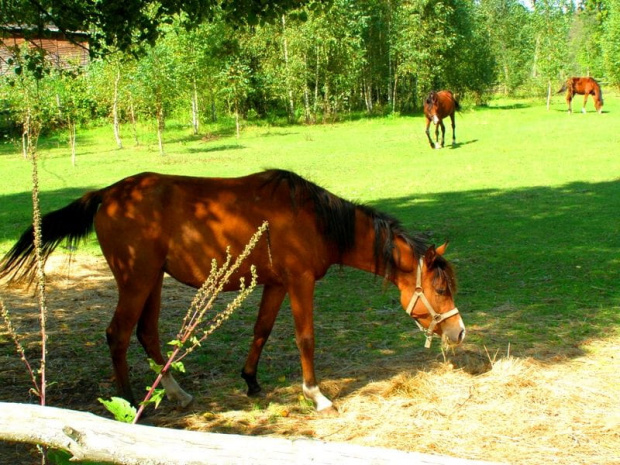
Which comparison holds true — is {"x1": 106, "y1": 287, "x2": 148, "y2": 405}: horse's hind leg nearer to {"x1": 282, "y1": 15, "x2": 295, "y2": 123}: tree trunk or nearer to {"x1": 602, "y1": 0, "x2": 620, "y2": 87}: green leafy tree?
{"x1": 282, "y1": 15, "x2": 295, "y2": 123}: tree trunk

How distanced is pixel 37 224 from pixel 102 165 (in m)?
20.3

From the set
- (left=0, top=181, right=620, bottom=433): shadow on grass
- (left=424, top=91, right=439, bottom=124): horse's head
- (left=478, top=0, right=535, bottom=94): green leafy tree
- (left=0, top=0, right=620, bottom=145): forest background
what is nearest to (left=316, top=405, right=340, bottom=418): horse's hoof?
(left=0, top=181, right=620, bottom=433): shadow on grass

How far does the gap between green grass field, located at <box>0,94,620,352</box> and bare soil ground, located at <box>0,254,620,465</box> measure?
892 mm

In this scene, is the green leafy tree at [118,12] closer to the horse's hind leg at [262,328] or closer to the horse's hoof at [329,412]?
the horse's hind leg at [262,328]

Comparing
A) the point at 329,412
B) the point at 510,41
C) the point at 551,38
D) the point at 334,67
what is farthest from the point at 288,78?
the point at 329,412

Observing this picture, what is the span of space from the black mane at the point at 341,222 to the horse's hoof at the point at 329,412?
1053 millimetres

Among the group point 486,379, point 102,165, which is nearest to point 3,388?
point 486,379

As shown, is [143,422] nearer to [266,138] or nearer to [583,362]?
[583,362]

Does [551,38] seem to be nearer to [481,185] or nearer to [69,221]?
[481,185]

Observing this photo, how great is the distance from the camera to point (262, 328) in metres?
5.30

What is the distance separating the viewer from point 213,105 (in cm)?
3647

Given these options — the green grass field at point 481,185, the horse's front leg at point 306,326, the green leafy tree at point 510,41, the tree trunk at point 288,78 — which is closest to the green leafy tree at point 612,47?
the green leafy tree at point 510,41

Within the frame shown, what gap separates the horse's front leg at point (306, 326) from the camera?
16.2 ft

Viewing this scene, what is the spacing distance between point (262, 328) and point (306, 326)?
17.5 inches
